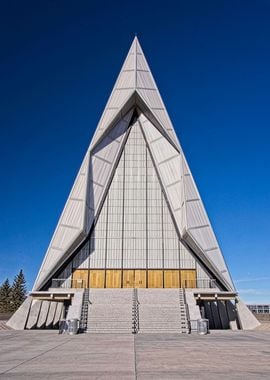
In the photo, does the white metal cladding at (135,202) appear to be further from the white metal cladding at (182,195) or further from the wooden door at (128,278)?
the white metal cladding at (182,195)

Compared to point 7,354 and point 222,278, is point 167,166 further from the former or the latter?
Answer: point 7,354

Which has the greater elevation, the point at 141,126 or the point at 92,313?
the point at 141,126

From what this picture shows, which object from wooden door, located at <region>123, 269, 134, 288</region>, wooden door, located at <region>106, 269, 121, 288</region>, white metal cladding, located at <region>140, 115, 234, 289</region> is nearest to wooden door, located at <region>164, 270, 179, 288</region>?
wooden door, located at <region>123, 269, 134, 288</region>

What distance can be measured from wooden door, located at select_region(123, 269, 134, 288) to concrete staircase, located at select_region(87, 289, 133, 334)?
180 inches

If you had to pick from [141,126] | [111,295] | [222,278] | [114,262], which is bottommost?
[111,295]

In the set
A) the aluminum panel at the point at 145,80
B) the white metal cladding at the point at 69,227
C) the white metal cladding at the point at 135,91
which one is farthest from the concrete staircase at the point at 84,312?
the aluminum panel at the point at 145,80

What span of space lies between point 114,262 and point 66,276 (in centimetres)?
386

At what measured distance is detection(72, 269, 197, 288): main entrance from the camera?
1015 inches

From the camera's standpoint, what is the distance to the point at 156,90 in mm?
29266

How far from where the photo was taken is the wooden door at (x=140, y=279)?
2595 cm

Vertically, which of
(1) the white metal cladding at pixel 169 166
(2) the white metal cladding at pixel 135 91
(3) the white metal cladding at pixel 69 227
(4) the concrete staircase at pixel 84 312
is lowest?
(4) the concrete staircase at pixel 84 312

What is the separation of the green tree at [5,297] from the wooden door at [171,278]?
3230 centimetres

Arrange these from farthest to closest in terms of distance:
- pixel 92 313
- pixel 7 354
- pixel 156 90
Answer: pixel 156 90 < pixel 92 313 < pixel 7 354

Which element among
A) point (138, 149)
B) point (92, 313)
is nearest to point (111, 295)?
point (92, 313)
